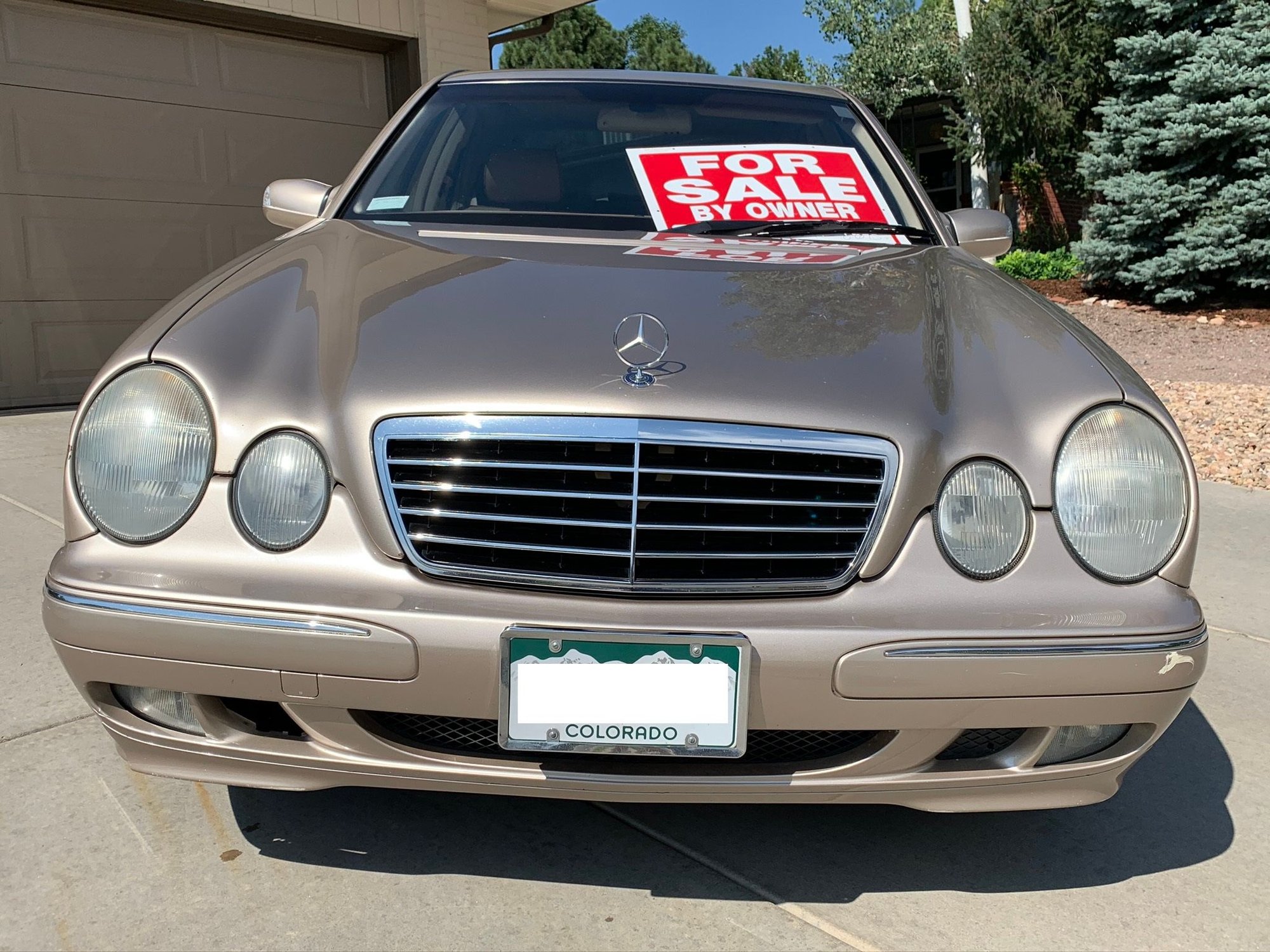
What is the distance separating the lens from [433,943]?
5.47 feet

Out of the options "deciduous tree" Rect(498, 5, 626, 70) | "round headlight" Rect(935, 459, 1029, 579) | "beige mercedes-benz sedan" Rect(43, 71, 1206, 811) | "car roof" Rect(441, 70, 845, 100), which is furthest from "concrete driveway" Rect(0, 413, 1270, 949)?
"deciduous tree" Rect(498, 5, 626, 70)

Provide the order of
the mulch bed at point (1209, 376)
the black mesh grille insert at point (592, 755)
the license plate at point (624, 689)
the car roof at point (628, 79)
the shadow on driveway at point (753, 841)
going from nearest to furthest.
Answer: the license plate at point (624, 689) < the black mesh grille insert at point (592, 755) < the shadow on driveway at point (753, 841) < the car roof at point (628, 79) < the mulch bed at point (1209, 376)

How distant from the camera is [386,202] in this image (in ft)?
8.66

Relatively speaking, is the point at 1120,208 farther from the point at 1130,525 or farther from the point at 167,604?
the point at 167,604

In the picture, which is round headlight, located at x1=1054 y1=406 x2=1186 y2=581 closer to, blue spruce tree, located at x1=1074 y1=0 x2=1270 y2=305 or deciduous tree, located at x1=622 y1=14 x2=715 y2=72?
blue spruce tree, located at x1=1074 y1=0 x2=1270 y2=305

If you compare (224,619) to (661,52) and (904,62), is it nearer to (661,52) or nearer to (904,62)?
(904,62)

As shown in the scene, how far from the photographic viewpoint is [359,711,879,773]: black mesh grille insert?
1.62 metres

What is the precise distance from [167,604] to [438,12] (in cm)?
816

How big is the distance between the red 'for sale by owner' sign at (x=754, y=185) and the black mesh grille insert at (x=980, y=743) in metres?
1.32

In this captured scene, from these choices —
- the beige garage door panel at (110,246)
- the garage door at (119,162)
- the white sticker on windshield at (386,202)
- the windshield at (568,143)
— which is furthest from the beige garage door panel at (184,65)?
the white sticker on windshield at (386,202)

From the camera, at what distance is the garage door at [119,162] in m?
6.88

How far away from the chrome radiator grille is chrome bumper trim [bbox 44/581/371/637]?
15cm

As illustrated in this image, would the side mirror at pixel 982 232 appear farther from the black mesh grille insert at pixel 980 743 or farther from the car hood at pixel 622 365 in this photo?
the black mesh grille insert at pixel 980 743

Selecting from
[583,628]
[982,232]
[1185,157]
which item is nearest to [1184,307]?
[1185,157]
